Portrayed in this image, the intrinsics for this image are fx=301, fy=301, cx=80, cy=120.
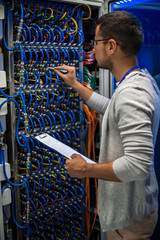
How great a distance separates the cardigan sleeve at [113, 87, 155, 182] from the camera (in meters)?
1.59

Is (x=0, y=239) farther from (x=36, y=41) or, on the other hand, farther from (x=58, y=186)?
(x=36, y=41)

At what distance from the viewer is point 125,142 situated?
5.38 ft

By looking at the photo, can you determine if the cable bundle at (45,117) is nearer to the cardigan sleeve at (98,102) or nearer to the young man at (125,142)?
the cardigan sleeve at (98,102)

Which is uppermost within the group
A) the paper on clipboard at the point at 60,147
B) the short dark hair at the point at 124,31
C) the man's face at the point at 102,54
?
the short dark hair at the point at 124,31

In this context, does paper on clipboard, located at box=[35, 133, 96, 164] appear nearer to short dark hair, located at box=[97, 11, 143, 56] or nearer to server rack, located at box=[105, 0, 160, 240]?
short dark hair, located at box=[97, 11, 143, 56]

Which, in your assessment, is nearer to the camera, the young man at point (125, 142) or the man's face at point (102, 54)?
the young man at point (125, 142)

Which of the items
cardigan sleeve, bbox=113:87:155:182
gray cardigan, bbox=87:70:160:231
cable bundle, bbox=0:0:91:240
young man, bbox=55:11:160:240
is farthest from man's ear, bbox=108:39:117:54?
cable bundle, bbox=0:0:91:240

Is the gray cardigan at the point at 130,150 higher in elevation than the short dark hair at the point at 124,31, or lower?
lower

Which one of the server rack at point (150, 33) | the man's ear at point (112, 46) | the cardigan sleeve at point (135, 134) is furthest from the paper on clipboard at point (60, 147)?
the server rack at point (150, 33)

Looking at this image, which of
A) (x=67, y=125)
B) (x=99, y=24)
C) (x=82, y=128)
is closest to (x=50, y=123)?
(x=67, y=125)

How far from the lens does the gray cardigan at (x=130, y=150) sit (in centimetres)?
160

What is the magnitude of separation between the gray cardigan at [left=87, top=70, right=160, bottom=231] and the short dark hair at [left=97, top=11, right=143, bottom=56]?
189mm

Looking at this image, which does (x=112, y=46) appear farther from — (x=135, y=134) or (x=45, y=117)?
(x=45, y=117)

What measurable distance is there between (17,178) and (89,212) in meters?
0.94
